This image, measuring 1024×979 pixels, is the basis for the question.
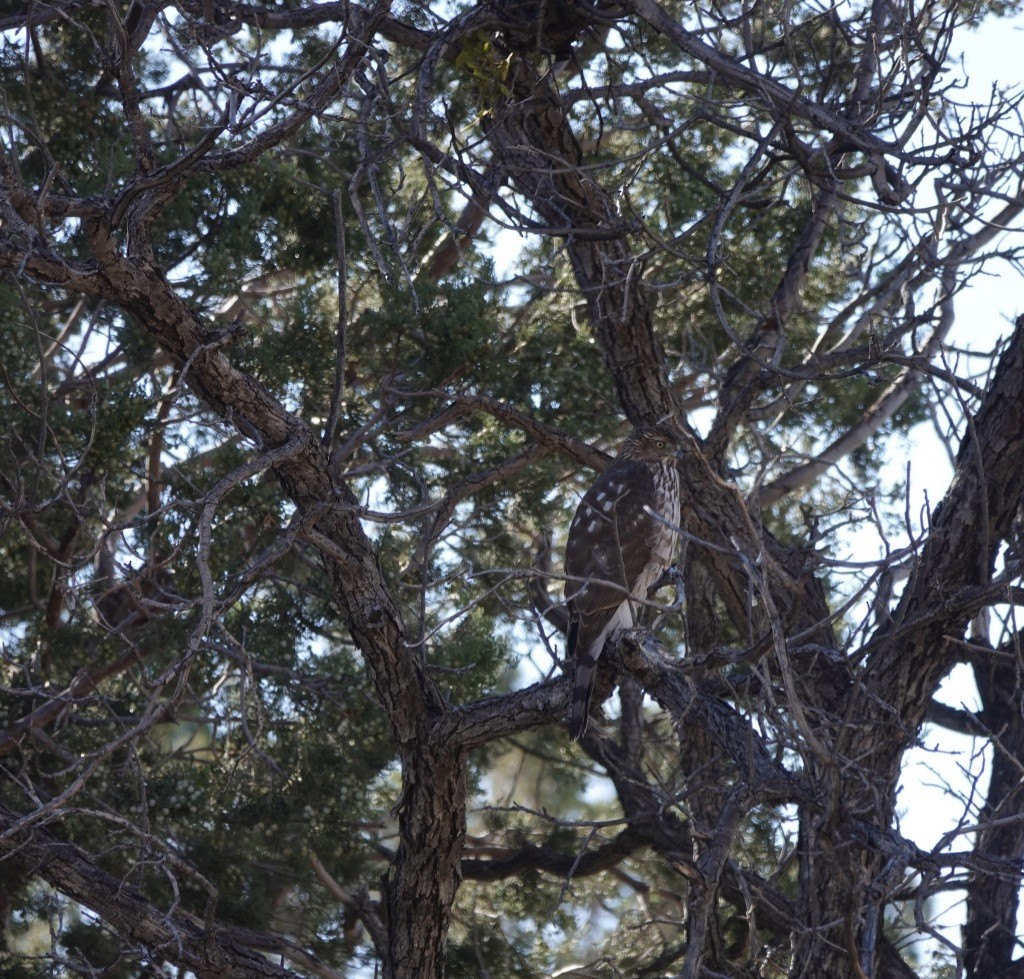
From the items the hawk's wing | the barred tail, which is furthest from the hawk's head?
the barred tail

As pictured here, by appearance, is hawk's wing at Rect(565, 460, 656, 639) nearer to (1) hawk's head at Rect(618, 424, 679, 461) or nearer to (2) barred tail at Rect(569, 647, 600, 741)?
(1) hawk's head at Rect(618, 424, 679, 461)

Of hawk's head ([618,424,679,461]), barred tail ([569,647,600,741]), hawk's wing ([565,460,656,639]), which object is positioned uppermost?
hawk's head ([618,424,679,461])

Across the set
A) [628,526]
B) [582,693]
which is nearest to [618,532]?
[628,526]

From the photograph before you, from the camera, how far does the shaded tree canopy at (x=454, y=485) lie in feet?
14.6

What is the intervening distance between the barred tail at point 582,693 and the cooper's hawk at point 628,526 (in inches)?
13.6

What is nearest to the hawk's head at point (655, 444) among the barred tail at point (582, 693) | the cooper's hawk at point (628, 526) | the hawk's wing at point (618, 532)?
the cooper's hawk at point (628, 526)

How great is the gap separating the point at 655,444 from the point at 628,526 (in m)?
0.50

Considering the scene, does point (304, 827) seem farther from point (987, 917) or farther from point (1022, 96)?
point (1022, 96)

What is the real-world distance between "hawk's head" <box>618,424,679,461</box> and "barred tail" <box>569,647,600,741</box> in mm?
1312

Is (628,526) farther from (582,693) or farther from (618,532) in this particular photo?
(582,693)

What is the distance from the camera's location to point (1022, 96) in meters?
5.02

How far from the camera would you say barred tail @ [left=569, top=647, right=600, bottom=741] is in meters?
4.61

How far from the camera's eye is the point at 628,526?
5625 millimetres

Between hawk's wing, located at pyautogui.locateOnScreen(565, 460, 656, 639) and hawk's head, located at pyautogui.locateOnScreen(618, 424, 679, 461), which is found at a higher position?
hawk's head, located at pyautogui.locateOnScreen(618, 424, 679, 461)
